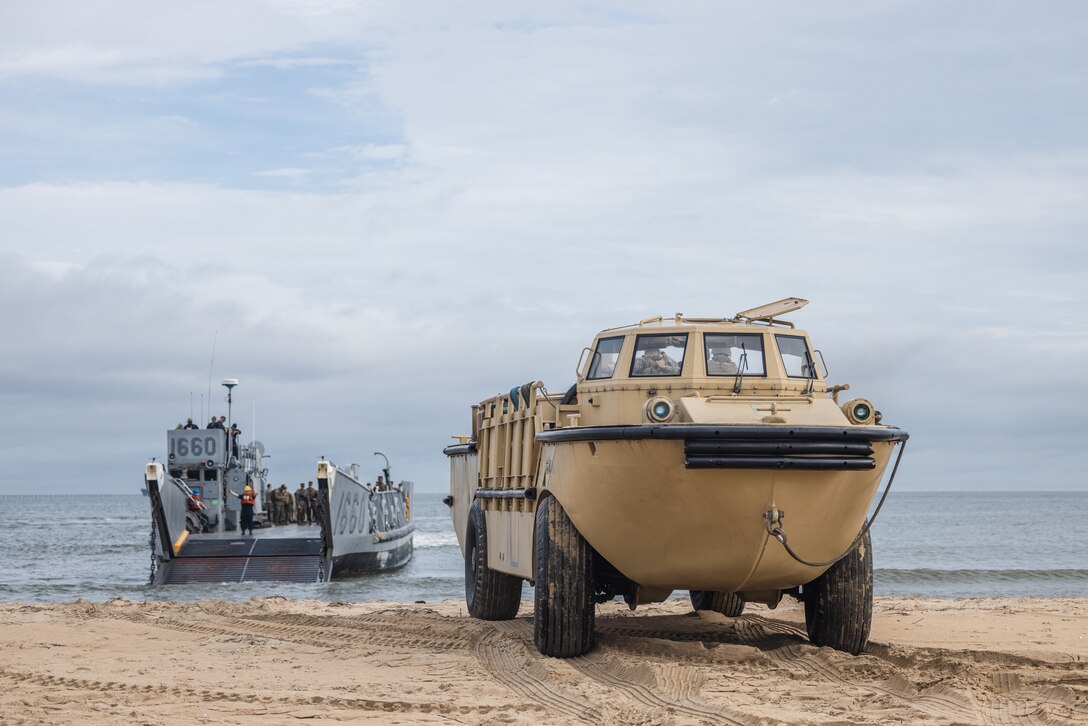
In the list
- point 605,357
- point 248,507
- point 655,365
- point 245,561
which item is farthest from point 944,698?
point 248,507

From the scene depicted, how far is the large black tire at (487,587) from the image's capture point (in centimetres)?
1241

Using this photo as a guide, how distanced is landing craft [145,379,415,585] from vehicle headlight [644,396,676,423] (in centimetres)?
1636

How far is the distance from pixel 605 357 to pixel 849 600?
2632 mm

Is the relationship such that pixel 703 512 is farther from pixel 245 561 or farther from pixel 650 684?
pixel 245 561

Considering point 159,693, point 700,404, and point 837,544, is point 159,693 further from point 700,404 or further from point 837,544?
point 837,544

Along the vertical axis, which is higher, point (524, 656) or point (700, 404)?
point (700, 404)

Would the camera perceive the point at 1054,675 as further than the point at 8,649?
No

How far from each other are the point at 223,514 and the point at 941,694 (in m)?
23.9

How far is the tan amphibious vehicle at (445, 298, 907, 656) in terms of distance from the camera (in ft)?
26.2

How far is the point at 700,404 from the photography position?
→ 27.9 feet

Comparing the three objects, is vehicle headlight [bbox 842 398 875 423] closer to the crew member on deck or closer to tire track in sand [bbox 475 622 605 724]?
tire track in sand [bbox 475 622 605 724]

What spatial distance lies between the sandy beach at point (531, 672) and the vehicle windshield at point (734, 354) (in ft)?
6.96

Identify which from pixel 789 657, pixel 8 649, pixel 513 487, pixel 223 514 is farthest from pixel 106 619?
pixel 223 514

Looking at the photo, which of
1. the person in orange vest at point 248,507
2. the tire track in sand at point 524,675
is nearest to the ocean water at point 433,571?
the person in orange vest at point 248,507
